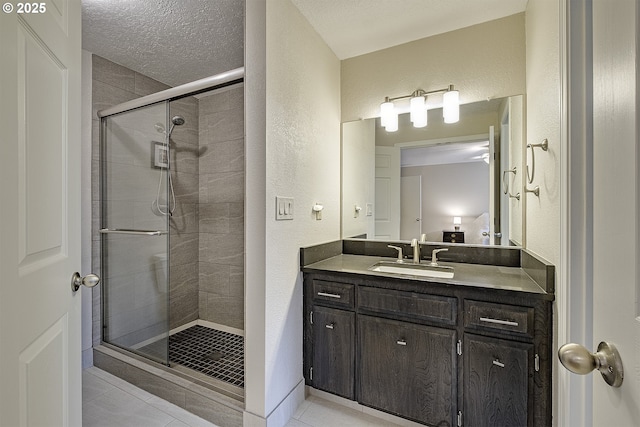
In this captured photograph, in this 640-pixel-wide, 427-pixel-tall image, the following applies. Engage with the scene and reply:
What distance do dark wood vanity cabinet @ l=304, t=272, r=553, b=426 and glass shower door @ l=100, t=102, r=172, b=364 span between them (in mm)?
1341

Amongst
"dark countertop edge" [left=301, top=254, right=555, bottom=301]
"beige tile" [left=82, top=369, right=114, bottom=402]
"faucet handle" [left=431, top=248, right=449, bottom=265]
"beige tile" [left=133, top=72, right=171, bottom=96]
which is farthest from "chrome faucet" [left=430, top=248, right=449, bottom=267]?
"beige tile" [left=133, top=72, right=171, bottom=96]

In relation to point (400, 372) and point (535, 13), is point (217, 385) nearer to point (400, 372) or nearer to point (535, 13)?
point (400, 372)

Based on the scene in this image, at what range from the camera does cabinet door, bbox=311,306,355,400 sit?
5.49 ft

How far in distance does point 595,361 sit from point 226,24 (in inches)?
91.1

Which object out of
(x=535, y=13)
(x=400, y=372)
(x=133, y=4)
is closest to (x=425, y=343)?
(x=400, y=372)

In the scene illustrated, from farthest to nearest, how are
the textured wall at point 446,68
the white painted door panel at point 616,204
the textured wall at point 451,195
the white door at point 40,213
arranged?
the textured wall at point 451,195 → the textured wall at point 446,68 → the white door at point 40,213 → the white painted door panel at point 616,204

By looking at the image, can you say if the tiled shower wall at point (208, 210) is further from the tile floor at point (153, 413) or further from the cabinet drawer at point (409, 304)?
the cabinet drawer at point (409, 304)

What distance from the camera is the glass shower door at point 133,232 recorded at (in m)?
2.25

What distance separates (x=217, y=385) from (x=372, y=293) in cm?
109

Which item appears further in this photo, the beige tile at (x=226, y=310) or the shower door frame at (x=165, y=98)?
the beige tile at (x=226, y=310)

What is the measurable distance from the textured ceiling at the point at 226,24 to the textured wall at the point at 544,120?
44 cm

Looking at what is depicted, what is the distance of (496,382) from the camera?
4.35 feet

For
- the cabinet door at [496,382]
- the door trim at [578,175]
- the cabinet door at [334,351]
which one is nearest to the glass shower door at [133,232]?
the cabinet door at [334,351]

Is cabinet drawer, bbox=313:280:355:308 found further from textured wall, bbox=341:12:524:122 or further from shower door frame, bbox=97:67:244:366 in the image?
textured wall, bbox=341:12:524:122
